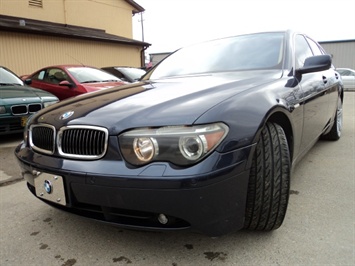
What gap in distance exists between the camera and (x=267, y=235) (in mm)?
2111

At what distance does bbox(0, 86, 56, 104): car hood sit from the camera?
15.9 feet

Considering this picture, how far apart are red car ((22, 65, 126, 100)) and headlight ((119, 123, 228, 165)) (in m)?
4.65

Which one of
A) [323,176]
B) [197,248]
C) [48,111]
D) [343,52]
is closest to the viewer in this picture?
[197,248]

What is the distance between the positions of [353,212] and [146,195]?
1690 millimetres

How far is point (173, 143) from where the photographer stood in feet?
5.30

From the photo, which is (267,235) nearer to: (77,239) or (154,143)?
(154,143)

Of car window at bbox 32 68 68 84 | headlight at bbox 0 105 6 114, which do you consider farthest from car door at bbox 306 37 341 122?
car window at bbox 32 68 68 84

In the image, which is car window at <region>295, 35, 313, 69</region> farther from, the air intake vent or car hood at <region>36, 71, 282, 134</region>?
the air intake vent

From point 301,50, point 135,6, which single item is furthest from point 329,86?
point 135,6

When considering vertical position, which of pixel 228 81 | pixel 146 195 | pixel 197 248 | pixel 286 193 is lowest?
pixel 197 248

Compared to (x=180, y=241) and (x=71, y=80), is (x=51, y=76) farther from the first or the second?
(x=180, y=241)

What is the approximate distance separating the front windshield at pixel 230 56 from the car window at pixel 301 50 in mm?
222

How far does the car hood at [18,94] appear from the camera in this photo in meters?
4.83

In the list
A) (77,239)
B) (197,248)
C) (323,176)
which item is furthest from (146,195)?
(323,176)
